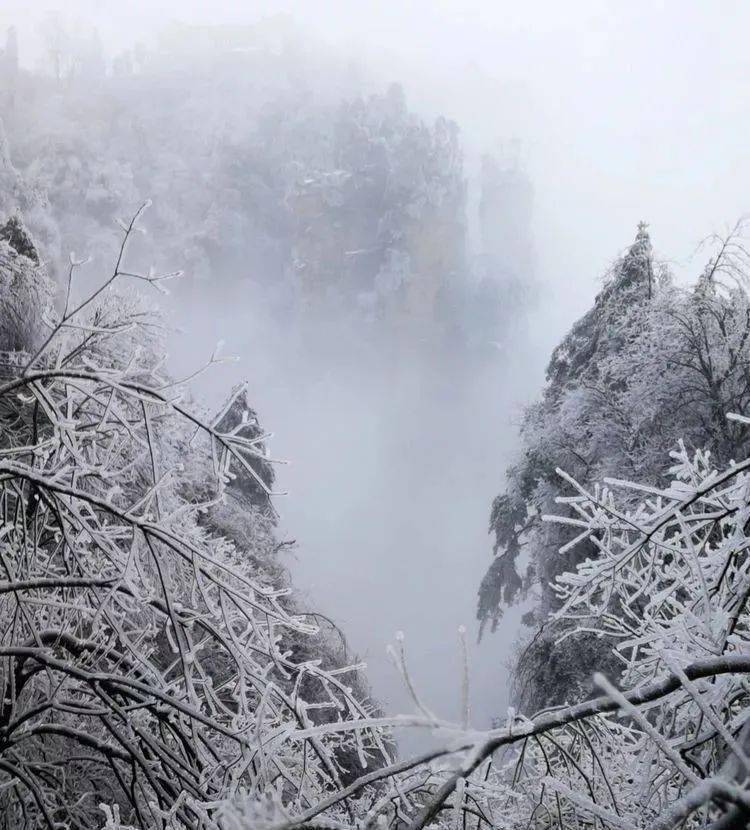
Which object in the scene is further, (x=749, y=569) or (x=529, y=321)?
(x=529, y=321)

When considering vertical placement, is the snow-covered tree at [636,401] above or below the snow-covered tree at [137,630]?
above

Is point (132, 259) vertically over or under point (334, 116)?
under

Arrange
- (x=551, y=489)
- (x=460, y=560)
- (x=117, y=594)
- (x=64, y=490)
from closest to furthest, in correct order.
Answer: (x=64, y=490)
(x=117, y=594)
(x=551, y=489)
(x=460, y=560)

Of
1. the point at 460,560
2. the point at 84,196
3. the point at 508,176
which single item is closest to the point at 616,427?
the point at 460,560

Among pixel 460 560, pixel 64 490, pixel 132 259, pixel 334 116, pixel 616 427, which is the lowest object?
pixel 64 490

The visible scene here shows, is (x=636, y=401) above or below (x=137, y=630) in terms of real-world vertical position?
above

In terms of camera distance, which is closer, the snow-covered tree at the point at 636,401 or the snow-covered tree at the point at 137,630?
the snow-covered tree at the point at 137,630

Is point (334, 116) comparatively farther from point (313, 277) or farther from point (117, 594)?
point (117, 594)

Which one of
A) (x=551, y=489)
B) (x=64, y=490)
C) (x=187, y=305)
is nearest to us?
(x=64, y=490)

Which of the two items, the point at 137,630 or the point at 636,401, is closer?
the point at 137,630

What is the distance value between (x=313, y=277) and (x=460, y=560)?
26291 mm

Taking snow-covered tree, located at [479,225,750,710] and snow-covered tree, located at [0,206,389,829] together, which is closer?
snow-covered tree, located at [0,206,389,829]

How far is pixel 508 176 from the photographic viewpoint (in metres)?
57.3

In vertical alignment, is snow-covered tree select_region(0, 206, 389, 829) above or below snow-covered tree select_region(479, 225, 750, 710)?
below
